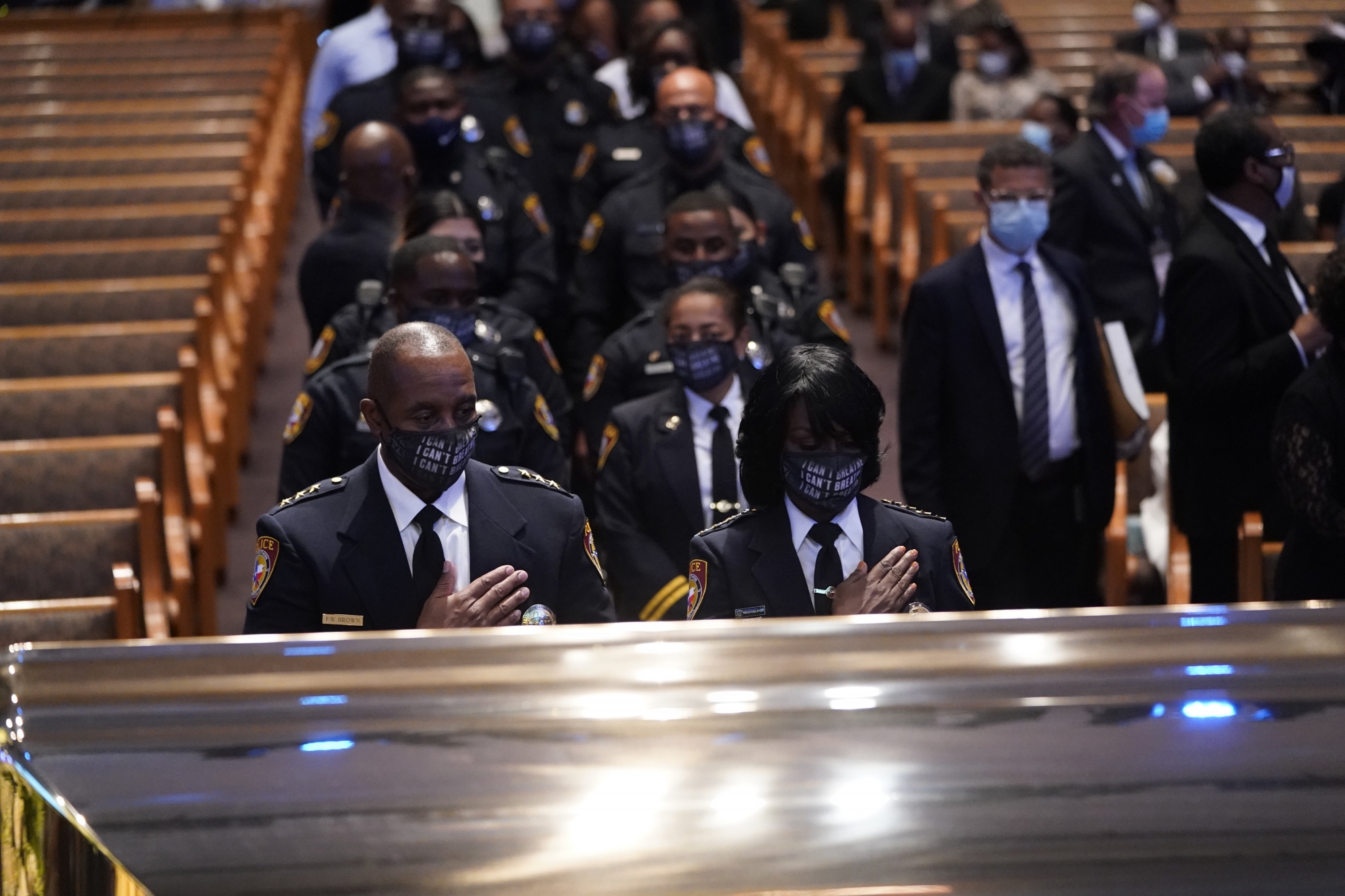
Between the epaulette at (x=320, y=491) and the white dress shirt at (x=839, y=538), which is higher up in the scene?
the epaulette at (x=320, y=491)

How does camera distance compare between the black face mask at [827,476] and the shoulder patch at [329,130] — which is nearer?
the black face mask at [827,476]

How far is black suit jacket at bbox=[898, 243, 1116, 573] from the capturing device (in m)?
3.85

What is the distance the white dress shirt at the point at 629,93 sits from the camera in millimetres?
6160

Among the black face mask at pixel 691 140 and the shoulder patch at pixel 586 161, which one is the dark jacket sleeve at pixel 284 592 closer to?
the black face mask at pixel 691 140

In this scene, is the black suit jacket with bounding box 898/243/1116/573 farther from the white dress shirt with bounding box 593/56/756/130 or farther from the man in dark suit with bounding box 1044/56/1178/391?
the white dress shirt with bounding box 593/56/756/130

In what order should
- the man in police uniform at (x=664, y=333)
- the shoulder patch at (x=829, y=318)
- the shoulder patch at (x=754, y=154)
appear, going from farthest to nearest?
the shoulder patch at (x=754, y=154) < the shoulder patch at (x=829, y=318) < the man in police uniform at (x=664, y=333)

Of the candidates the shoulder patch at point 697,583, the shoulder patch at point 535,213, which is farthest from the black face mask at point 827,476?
the shoulder patch at point 535,213

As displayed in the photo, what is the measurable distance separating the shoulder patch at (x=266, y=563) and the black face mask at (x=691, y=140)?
284cm

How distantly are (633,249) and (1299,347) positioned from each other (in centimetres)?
199

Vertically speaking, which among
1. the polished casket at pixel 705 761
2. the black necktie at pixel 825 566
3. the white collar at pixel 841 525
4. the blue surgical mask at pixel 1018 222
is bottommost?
the black necktie at pixel 825 566

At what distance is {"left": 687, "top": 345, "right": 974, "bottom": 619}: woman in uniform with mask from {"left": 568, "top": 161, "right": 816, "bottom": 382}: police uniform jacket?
90.2 inches

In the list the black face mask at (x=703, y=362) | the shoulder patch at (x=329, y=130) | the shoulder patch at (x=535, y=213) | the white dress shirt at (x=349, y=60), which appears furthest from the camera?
the white dress shirt at (x=349, y=60)

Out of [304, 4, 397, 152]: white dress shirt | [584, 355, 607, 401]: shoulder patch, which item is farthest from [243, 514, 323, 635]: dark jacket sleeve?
[304, 4, 397, 152]: white dress shirt

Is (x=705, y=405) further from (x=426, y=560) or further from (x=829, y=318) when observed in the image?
(x=426, y=560)
